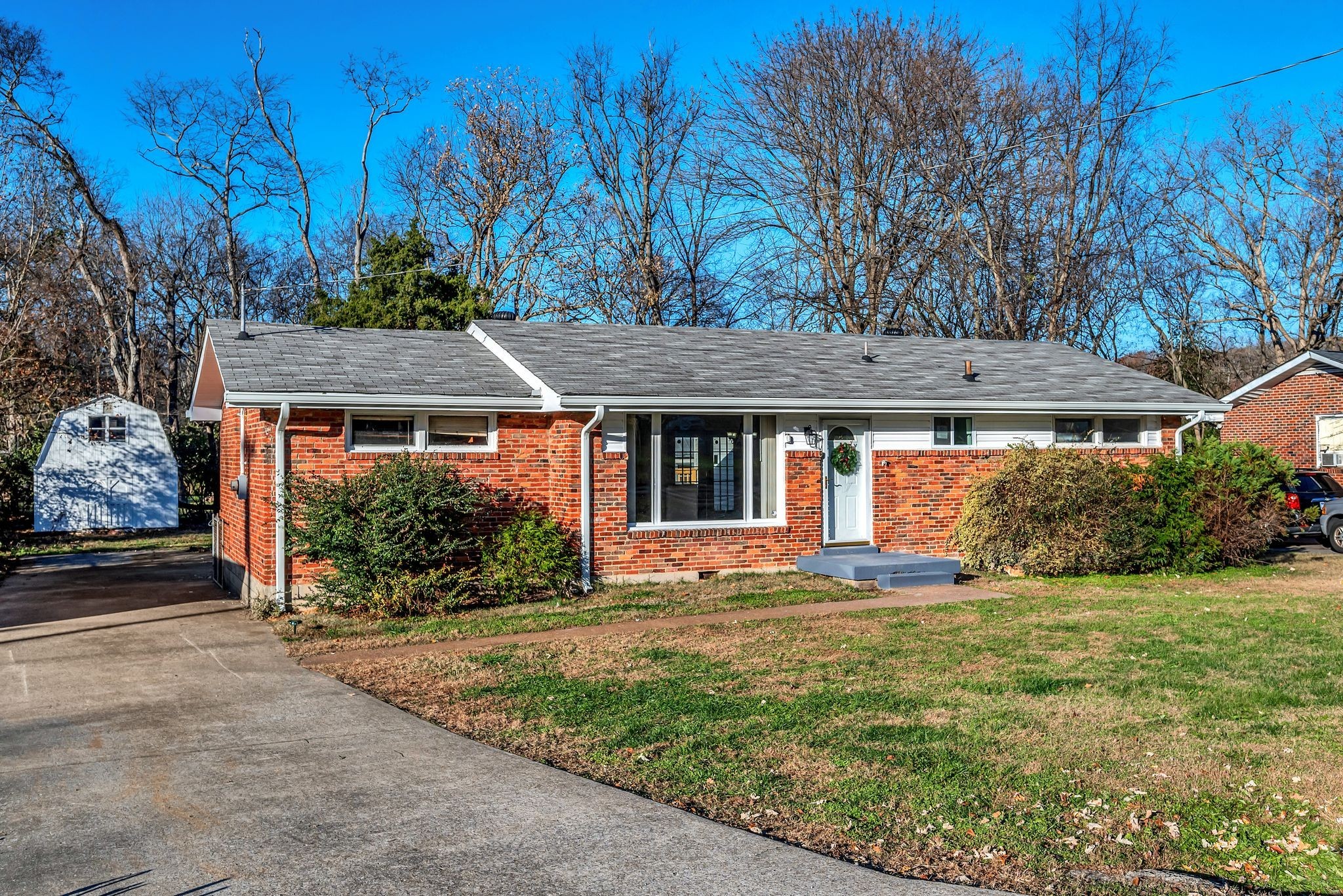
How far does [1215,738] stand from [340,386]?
9.97 metres

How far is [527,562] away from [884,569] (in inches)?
193

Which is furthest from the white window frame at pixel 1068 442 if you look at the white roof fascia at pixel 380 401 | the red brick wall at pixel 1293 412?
the red brick wall at pixel 1293 412

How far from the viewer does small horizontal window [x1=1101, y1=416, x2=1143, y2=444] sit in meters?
17.3

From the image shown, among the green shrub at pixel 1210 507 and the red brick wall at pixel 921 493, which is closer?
the green shrub at pixel 1210 507

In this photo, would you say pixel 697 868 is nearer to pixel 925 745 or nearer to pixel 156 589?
pixel 925 745

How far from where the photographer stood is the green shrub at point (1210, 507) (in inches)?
608

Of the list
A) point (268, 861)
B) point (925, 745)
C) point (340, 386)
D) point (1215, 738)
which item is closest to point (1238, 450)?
point (1215, 738)

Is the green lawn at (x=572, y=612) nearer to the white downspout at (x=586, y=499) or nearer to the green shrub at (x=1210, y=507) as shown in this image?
the white downspout at (x=586, y=499)

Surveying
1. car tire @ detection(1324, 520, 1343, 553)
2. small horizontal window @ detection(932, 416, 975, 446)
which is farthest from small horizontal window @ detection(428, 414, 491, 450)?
car tire @ detection(1324, 520, 1343, 553)

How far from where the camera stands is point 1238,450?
1620cm

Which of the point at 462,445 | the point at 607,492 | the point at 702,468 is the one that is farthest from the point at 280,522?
the point at 702,468

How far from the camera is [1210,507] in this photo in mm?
15719

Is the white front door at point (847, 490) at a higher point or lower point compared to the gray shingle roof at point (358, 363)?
lower

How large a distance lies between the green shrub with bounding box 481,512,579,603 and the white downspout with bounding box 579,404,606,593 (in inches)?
9.0
